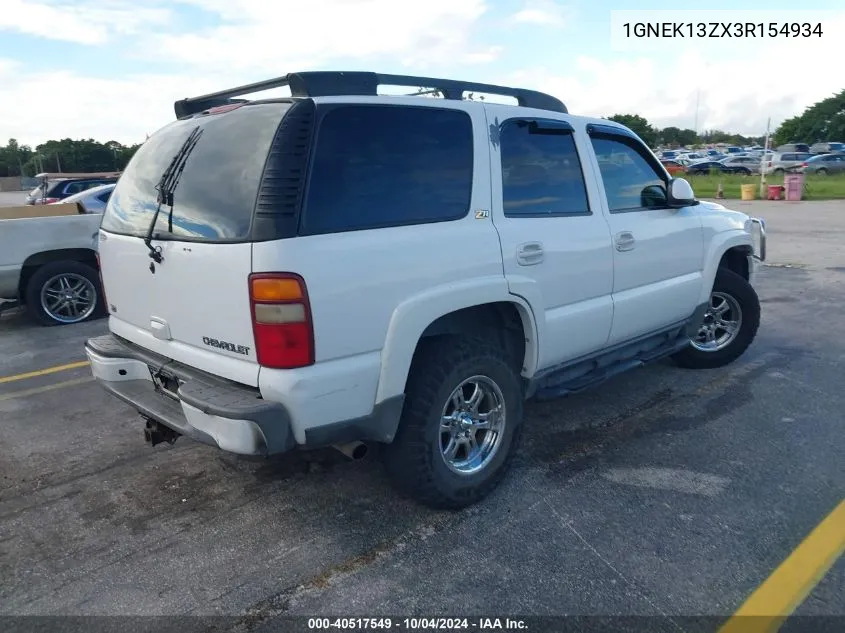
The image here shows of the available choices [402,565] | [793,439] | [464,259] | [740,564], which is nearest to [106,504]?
[402,565]

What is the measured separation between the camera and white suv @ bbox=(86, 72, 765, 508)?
268cm

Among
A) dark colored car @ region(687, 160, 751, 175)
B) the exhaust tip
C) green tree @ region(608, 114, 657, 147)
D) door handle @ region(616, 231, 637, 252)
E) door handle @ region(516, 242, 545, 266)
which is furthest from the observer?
green tree @ region(608, 114, 657, 147)

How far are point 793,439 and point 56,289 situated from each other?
7.24 m

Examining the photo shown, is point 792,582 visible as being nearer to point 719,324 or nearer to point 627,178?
point 627,178

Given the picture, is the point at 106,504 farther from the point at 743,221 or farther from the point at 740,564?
the point at 743,221

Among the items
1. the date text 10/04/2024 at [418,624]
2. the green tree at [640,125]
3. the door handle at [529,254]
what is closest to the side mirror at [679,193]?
the door handle at [529,254]

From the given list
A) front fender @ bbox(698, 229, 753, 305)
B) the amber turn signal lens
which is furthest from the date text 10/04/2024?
front fender @ bbox(698, 229, 753, 305)

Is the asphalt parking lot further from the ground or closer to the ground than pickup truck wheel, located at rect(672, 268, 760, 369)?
closer to the ground

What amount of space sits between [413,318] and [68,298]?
6057 mm

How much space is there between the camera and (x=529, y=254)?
345 centimetres

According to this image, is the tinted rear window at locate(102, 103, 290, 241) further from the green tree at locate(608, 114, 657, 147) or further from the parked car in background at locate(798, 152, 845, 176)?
the green tree at locate(608, 114, 657, 147)

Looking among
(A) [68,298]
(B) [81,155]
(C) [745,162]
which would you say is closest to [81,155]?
(B) [81,155]

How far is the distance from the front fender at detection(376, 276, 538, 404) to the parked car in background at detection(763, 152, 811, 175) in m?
42.2

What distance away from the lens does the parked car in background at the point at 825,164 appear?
39594mm
